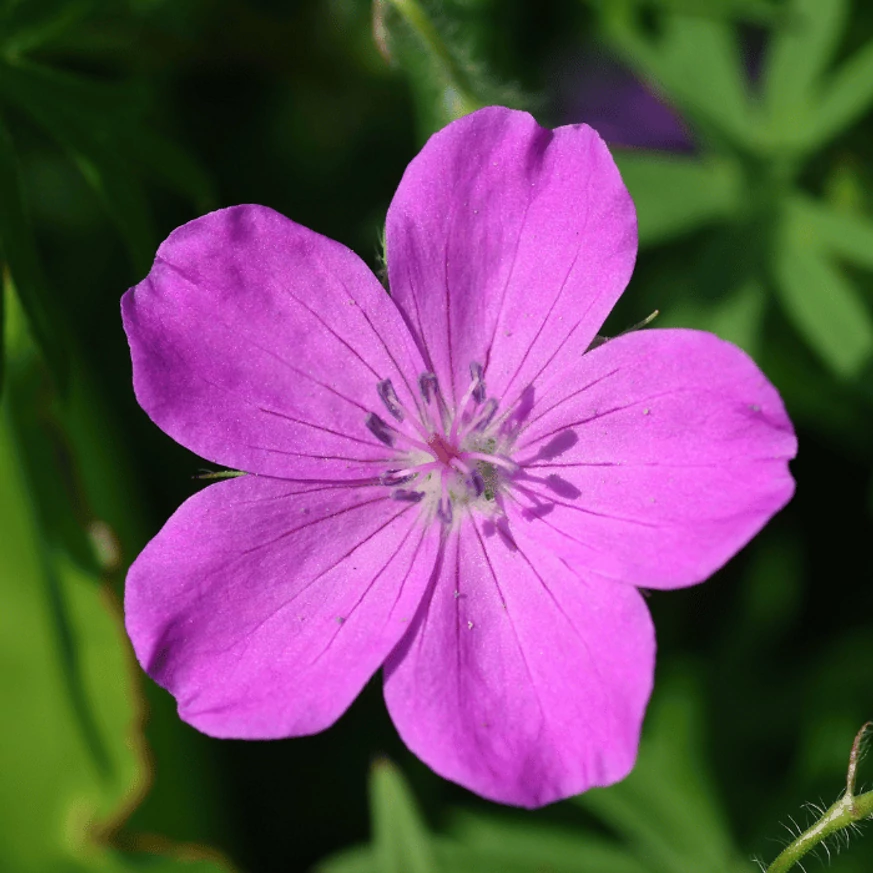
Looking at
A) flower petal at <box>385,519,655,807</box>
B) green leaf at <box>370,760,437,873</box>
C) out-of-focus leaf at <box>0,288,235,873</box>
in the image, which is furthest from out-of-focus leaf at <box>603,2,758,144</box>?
out-of-focus leaf at <box>0,288,235,873</box>

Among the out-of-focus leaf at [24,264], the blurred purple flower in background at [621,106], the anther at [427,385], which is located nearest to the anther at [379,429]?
the anther at [427,385]

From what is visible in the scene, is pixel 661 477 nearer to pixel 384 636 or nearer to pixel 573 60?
pixel 384 636

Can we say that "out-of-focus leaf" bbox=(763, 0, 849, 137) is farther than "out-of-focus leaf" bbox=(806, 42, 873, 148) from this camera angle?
Yes

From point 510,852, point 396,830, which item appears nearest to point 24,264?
point 396,830

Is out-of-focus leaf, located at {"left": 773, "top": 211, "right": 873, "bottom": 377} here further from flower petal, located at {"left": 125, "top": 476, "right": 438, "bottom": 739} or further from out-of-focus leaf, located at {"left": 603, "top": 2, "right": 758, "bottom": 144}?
flower petal, located at {"left": 125, "top": 476, "right": 438, "bottom": 739}

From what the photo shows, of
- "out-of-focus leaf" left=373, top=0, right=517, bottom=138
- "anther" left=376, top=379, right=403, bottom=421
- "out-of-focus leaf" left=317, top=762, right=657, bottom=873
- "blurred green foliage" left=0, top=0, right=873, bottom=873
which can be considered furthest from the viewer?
"out-of-focus leaf" left=317, top=762, right=657, bottom=873

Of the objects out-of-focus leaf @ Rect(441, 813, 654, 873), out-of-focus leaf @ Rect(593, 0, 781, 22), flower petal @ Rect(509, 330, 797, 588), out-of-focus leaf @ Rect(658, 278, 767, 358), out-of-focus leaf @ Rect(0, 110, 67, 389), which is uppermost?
out-of-focus leaf @ Rect(0, 110, 67, 389)
